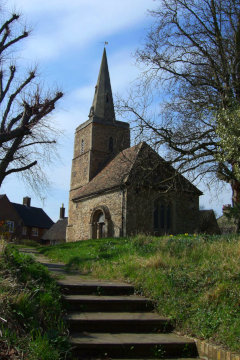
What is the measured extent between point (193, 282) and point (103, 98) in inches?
1339

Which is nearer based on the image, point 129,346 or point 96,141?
point 129,346

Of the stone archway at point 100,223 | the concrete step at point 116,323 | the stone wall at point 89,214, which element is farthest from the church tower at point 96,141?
the concrete step at point 116,323

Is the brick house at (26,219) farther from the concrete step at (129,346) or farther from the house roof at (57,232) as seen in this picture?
the concrete step at (129,346)

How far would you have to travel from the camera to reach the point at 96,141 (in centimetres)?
3406

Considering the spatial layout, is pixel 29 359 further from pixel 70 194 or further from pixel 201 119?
pixel 70 194

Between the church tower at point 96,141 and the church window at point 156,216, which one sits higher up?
the church tower at point 96,141

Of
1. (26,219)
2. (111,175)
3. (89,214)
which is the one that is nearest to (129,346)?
(111,175)

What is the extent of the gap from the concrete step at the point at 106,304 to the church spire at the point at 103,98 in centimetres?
3083

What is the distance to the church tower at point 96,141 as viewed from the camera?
1303 inches

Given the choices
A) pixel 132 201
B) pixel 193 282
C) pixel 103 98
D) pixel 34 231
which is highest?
pixel 103 98

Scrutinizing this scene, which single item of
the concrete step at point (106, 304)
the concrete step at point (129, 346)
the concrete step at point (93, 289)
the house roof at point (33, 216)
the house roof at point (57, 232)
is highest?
the house roof at point (33, 216)

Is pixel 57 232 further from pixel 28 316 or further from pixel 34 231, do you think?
pixel 28 316

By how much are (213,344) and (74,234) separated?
26190 mm

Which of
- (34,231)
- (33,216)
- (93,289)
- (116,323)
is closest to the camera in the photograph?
(116,323)
